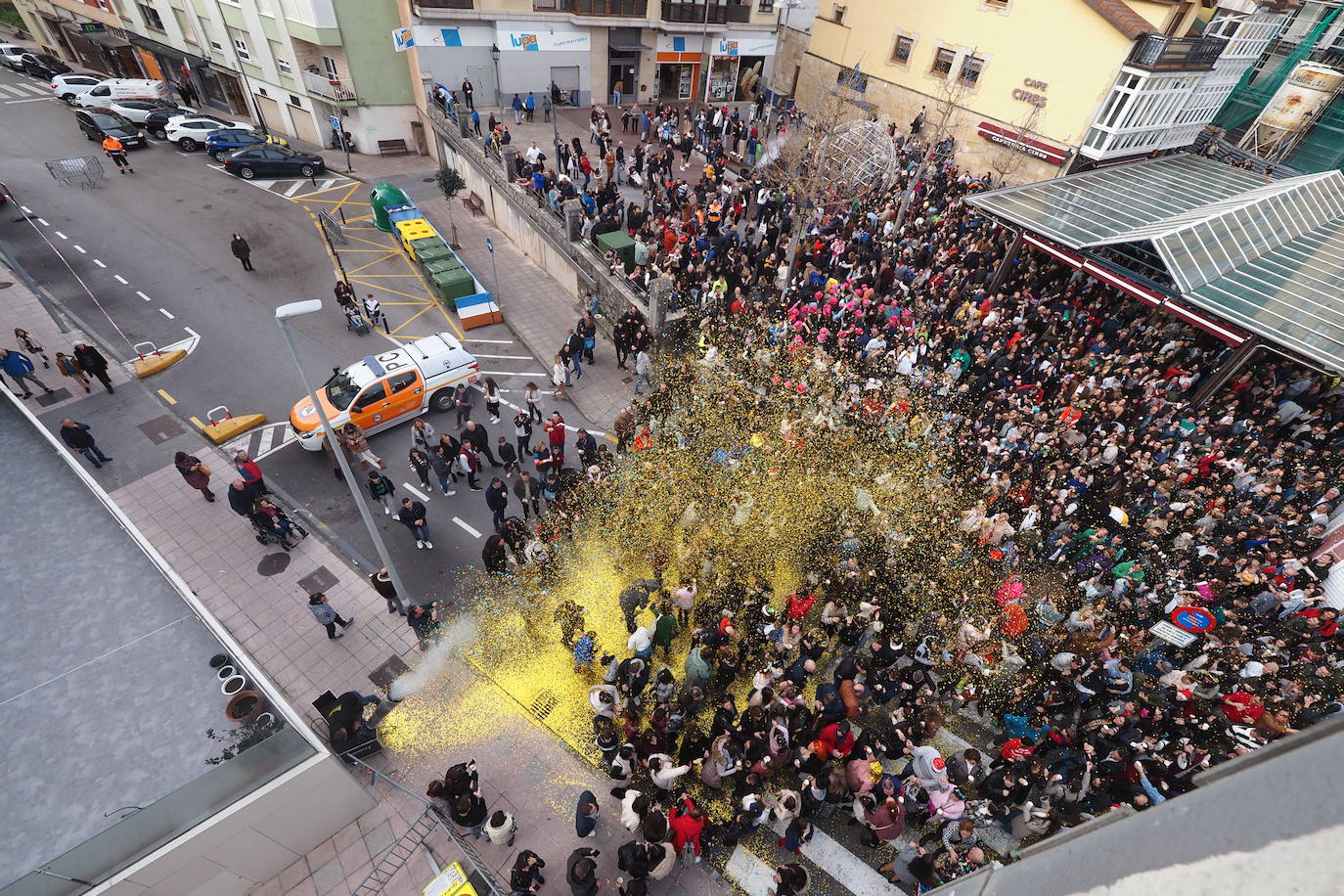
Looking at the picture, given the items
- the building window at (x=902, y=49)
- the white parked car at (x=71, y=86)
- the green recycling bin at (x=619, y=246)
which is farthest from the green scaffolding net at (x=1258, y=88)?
the white parked car at (x=71, y=86)

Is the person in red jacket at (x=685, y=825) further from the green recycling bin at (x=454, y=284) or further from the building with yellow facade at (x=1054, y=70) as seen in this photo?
the building with yellow facade at (x=1054, y=70)

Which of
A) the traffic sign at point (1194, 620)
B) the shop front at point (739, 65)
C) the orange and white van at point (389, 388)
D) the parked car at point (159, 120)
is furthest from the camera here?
the shop front at point (739, 65)

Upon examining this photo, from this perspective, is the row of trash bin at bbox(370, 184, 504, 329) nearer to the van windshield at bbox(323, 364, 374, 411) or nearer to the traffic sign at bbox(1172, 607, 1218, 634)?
the van windshield at bbox(323, 364, 374, 411)

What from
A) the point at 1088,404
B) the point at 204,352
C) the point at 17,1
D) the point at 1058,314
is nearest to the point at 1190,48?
the point at 1058,314

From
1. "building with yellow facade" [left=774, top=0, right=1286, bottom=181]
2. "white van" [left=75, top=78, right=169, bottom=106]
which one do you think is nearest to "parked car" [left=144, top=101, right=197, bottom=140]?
"white van" [left=75, top=78, right=169, bottom=106]

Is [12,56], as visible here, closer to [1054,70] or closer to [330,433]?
[330,433]

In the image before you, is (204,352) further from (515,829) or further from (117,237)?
(515,829)
